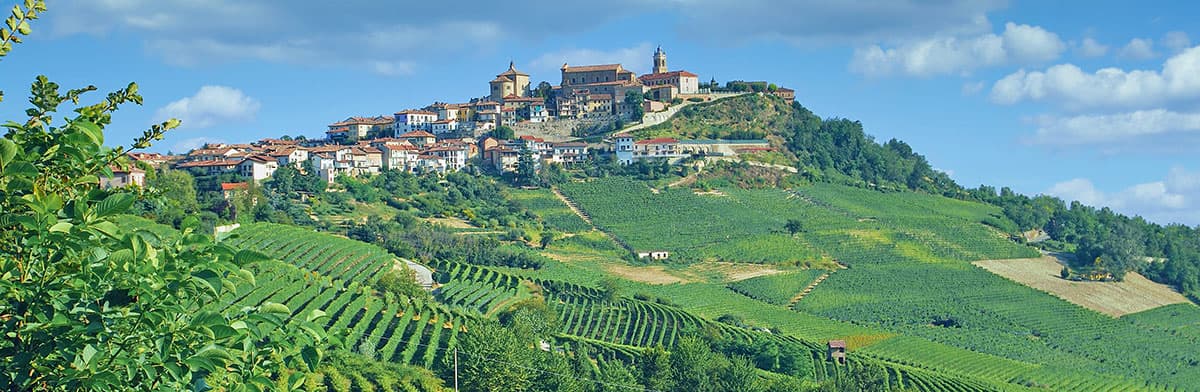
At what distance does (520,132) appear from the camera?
83.8 metres

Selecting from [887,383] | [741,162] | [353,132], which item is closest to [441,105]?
[353,132]

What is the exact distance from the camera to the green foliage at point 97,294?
4840 millimetres

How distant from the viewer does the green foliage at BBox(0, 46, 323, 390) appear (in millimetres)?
4840

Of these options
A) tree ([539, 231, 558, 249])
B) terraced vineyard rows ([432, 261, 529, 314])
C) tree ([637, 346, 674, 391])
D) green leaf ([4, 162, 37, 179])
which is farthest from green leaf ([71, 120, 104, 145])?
tree ([539, 231, 558, 249])

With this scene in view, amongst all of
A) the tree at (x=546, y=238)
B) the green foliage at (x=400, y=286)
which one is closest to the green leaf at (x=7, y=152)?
the green foliage at (x=400, y=286)

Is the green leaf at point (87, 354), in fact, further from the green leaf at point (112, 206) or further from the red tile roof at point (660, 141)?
the red tile roof at point (660, 141)

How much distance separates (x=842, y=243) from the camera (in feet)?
214

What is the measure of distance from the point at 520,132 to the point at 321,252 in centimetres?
4417

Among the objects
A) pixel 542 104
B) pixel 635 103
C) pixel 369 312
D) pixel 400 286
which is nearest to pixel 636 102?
pixel 635 103

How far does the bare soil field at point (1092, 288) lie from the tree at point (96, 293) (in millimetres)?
57428

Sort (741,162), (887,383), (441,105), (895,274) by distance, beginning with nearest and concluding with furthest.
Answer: (887,383)
(895,274)
(741,162)
(441,105)

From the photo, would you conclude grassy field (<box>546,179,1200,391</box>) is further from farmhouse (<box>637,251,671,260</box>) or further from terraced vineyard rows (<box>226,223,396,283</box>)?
terraced vineyard rows (<box>226,223,396,283</box>)

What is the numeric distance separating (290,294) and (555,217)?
3707cm

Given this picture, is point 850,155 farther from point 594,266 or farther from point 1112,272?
point 594,266
